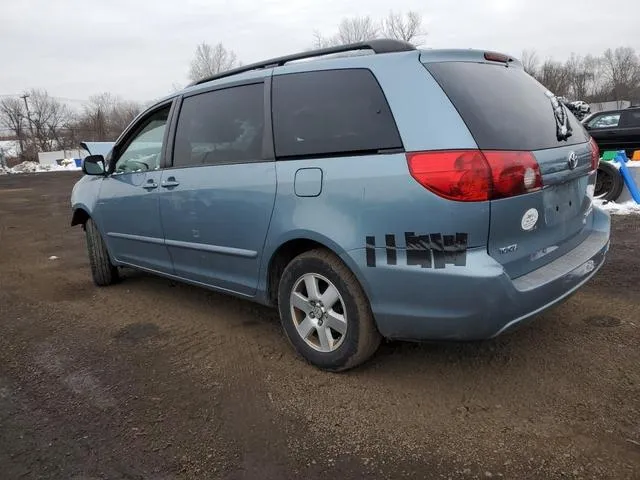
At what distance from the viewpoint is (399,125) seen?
2.62 m

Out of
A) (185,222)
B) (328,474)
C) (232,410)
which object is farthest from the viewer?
(185,222)

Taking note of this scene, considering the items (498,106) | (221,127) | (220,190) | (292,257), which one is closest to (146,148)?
(221,127)

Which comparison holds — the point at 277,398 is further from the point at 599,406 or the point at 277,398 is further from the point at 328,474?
the point at 599,406

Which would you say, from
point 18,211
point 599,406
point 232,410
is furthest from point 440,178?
point 18,211

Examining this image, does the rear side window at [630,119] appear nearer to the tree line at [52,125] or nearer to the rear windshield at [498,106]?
the rear windshield at [498,106]

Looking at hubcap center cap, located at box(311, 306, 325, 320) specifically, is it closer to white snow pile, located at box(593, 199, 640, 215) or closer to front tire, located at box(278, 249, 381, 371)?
front tire, located at box(278, 249, 381, 371)

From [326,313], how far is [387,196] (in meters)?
0.83

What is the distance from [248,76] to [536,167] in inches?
78.5

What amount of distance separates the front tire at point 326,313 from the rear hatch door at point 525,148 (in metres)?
0.79

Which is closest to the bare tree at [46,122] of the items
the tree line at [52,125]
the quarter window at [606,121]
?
the tree line at [52,125]

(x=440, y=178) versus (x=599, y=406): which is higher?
(x=440, y=178)

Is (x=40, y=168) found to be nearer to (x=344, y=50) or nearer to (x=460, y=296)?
(x=344, y=50)

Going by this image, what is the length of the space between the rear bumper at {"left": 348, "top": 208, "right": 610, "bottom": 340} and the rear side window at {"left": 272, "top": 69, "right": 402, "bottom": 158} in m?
0.61

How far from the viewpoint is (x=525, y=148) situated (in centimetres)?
257
